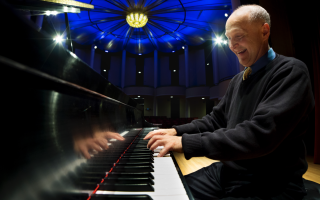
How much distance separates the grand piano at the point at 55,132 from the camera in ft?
1.10

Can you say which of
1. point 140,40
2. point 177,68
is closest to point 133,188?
point 140,40

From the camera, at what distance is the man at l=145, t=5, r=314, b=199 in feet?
2.55

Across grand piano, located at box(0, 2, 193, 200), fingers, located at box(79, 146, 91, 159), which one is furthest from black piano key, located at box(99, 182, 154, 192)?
fingers, located at box(79, 146, 91, 159)

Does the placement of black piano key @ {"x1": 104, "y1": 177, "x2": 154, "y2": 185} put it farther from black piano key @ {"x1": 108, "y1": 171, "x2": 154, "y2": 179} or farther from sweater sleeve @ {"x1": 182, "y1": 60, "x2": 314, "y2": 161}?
sweater sleeve @ {"x1": 182, "y1": 60, "x2": 314, "y2": 161}

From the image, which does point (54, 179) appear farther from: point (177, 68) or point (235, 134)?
point (177, 68)

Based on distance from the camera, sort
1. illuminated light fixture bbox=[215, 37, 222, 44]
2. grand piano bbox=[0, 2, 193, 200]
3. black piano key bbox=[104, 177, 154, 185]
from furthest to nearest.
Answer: illuminated light fixture bbox=[215, 37, 222, 44], black piano key bbox=[104, 177, 154, 185], grand piano bbox=[0, 2, 193, 200]

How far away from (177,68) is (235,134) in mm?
16767

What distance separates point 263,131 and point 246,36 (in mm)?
Result: 731

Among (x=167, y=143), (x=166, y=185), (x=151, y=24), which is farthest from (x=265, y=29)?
(x=151, y=24)

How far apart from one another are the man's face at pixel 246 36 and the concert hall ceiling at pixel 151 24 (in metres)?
8.82

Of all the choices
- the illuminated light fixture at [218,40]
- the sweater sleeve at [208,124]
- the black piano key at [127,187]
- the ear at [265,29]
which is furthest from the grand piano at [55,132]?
the illuminated light fixture at [218,40]

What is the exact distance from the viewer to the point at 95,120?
0.80 meters

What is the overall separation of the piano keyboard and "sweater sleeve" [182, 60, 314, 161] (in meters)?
0.18

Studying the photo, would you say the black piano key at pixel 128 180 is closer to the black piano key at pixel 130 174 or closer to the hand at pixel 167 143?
the black piano key at pixel 130 174
